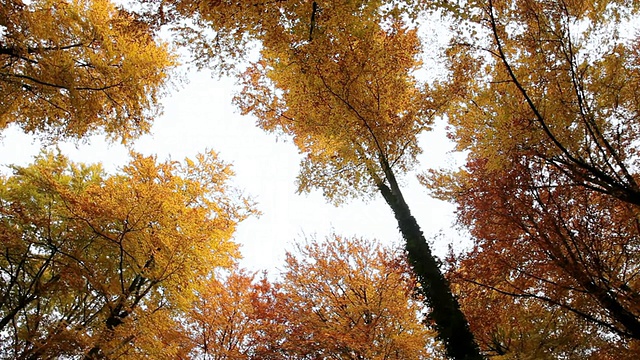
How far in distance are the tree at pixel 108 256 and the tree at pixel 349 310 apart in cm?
258

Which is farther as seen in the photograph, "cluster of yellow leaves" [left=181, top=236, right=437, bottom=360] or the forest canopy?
"cluster of yellow leaves" [left=181, top=236, right=437, bottom=360]

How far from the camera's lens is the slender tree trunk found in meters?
4.24

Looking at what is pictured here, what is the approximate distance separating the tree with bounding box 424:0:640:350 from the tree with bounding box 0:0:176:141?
15.6 ft

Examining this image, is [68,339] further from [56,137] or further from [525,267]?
[525,267]

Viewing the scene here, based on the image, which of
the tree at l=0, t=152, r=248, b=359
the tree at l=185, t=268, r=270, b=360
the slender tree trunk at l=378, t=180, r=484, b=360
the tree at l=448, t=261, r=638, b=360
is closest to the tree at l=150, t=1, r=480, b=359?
the slender tree trunk at l=378, t=180, r=484, b=360

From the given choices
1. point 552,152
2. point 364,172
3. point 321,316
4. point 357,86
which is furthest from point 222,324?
point 552,152

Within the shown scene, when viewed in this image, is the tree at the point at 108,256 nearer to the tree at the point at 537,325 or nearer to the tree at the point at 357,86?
the tree at the point at 357,86

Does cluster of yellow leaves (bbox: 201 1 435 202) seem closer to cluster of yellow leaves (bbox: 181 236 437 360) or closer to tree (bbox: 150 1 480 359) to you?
tree (bbox: 150 1 480 359)

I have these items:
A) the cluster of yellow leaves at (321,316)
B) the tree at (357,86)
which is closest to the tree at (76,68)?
the tree at (357,86)

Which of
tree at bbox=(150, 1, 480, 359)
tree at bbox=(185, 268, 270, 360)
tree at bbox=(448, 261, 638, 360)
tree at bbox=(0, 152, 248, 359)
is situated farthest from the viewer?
tree at bbox=(185, 268, 270, 360)

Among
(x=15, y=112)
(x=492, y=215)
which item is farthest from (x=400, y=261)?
(x=15, y=112)

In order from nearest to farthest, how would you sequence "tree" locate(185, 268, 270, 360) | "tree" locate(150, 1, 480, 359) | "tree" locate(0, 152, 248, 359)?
1. "tree" locate(150, 1, 480, 359)
2. "tree" locate(0, 152, 248, 359)
3. "tree" locate(185, 268, 270, 360)

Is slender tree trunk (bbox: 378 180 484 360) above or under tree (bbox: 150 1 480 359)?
under

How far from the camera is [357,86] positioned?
5.34 meters
